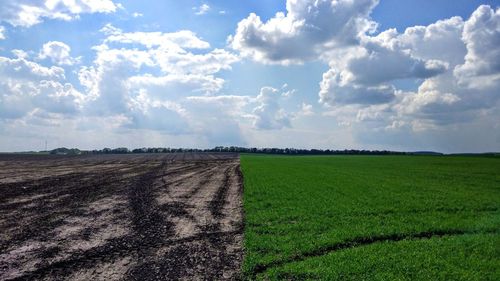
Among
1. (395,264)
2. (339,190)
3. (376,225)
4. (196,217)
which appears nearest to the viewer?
(395,264)

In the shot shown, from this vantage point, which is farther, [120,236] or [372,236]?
[120,236]

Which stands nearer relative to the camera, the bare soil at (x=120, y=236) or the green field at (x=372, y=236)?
the green field at (x=372, y=236)

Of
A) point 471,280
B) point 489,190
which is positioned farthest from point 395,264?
point 489,190

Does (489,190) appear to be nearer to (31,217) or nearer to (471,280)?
(471,280)

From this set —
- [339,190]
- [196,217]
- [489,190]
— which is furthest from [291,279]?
[489,190]

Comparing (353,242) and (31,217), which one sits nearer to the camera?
(353,242)

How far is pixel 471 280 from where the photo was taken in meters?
9.91

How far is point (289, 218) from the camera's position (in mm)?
17828

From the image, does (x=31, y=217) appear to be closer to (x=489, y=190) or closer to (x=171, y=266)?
(x=171, y=266)

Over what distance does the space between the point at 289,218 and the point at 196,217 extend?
400 centimetres

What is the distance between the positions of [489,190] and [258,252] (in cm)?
2209

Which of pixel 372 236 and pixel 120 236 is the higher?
pixel 372 236

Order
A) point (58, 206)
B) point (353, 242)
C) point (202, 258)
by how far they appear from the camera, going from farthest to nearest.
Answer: point (58, 206), point (353, 242), point (202, 258)

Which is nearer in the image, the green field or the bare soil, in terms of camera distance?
the green field
